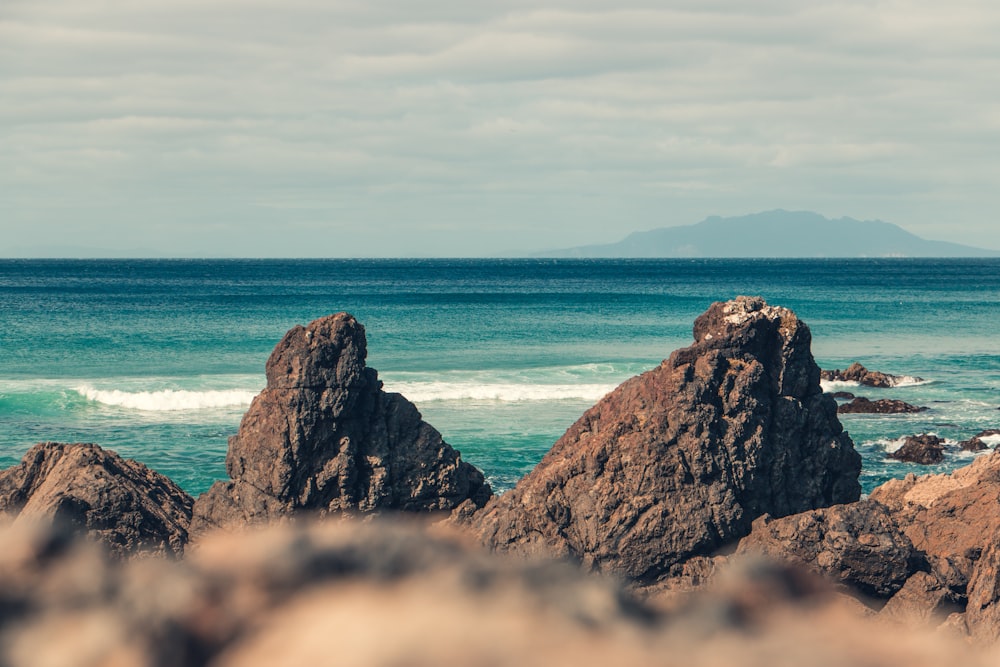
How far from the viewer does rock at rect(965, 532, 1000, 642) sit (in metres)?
11.3

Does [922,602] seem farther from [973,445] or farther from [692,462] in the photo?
[973,445]

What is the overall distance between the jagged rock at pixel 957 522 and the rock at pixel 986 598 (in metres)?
0.52

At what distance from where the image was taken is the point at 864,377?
43.6m

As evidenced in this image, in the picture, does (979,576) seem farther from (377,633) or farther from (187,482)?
(187,482)

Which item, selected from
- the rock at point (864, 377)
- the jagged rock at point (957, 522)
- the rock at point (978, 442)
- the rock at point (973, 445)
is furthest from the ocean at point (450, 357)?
the jagged rock at point (957, 522)

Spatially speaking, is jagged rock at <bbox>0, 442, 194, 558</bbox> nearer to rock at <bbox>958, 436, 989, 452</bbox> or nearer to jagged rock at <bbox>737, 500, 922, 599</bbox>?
jagged rock at <bbox>737, 500, 922, 599</bbox>

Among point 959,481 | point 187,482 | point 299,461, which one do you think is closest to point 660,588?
point 299,461

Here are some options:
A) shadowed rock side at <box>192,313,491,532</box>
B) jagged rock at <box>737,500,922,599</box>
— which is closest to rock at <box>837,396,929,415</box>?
shadowed rock side at <box>192,313,491,532</box>

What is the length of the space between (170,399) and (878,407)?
2442 centimetres

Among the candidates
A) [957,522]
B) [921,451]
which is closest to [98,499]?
[957,522]

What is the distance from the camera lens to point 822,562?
1238cm

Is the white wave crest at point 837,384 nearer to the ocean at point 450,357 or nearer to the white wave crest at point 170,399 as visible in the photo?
the ocean at point 450,357

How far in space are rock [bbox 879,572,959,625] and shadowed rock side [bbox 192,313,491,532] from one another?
629 cm

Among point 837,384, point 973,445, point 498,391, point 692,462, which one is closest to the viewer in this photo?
point 692,462
